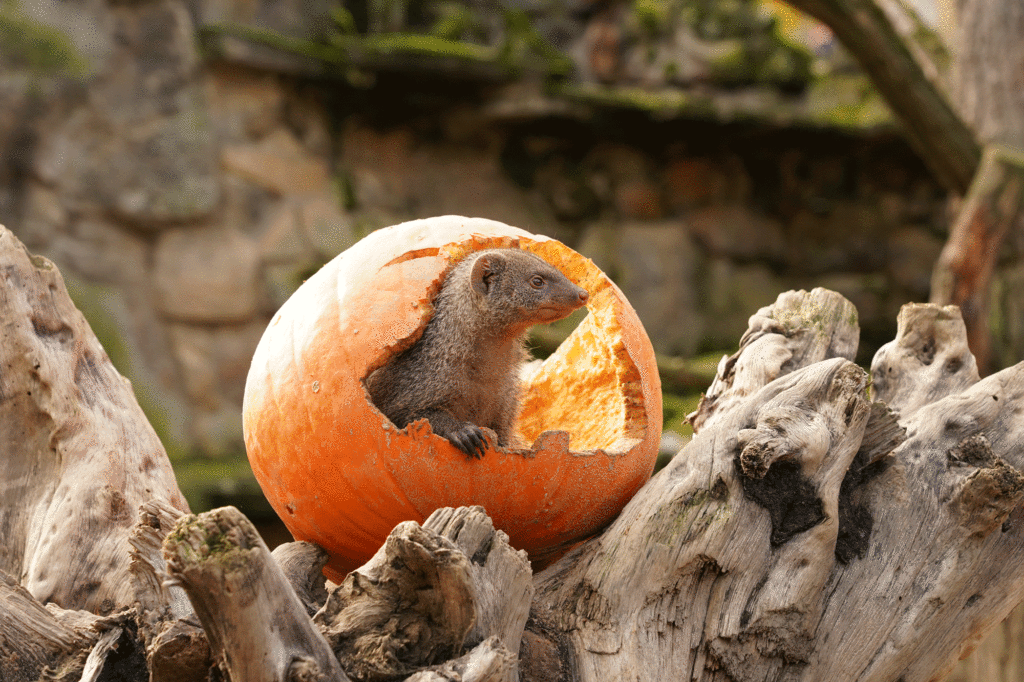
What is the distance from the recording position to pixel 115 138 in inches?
225

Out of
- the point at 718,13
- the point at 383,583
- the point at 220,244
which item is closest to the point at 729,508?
the point at 383,583

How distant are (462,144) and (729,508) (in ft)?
16.6

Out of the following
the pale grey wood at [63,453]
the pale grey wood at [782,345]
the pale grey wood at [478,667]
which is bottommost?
the pale grey wood at [782,345]

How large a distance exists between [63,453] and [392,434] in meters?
1.01

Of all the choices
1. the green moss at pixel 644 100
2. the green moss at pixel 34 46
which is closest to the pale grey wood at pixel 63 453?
the green moss at pixel 34 46

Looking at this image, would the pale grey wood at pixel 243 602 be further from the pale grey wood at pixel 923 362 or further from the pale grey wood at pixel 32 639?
the pale grey wood at pixel 923 362

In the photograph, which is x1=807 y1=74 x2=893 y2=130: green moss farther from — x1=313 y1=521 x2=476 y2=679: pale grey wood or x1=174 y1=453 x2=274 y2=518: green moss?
x1=313 y1=521 x2=476 y2=679: pale grey wood

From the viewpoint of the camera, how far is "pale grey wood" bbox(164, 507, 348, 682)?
1.49m

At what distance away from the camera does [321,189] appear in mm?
6348

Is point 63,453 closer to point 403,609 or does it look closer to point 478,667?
point 403,609

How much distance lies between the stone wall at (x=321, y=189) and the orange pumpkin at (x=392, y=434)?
3.95m

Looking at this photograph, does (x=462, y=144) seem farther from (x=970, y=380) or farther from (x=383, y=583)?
(x=383, y=583)

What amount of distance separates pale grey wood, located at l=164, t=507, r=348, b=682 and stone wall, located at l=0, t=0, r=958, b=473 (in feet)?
14.9

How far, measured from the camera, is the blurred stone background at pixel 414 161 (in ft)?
18.7
